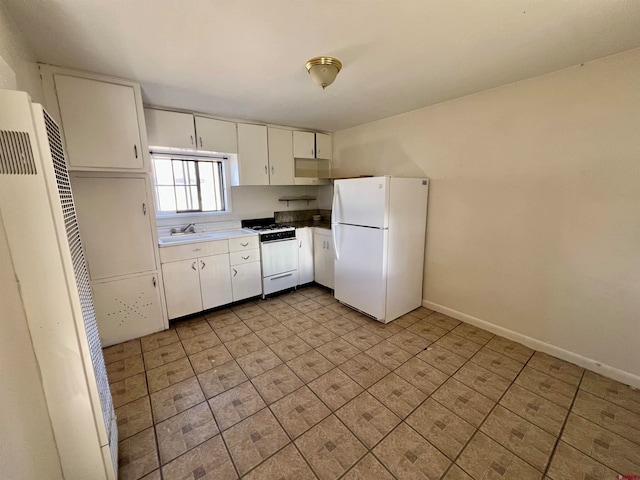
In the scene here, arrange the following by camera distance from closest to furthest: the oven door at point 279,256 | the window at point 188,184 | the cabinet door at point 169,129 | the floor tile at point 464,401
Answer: the floor tile at point 464,401 < the cabinet door at point 169,129 < the window at point 188,184 < the oven door at point 279,256

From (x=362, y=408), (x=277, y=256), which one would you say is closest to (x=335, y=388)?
(x=362, y=408)

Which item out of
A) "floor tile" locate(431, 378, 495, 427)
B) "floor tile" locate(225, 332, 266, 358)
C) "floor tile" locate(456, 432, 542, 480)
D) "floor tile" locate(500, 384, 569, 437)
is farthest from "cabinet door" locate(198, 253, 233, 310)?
"floor tile" locate(500, 384, 569, 437)

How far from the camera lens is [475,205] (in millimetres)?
2582

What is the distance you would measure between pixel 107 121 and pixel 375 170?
9.40ft

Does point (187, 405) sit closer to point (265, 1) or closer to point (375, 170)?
point (265, 1)

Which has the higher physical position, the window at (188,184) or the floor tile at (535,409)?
the window at (188,184)

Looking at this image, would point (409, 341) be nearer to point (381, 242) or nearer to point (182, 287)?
point (381, 242)

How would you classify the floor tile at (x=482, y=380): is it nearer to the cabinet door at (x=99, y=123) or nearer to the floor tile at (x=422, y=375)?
the floor tile at (x=422, y=375)

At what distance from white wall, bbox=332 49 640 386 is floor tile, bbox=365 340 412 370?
1.00 m

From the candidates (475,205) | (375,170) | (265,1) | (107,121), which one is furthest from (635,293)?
(107,121)

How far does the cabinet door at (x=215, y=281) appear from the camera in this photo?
2920 millimetres

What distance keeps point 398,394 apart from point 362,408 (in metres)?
0.30

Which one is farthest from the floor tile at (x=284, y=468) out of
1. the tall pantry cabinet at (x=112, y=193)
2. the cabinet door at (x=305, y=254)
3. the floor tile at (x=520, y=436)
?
the cabinet door at (x=305, y=254)

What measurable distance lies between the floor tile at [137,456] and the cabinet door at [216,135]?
264 cm
